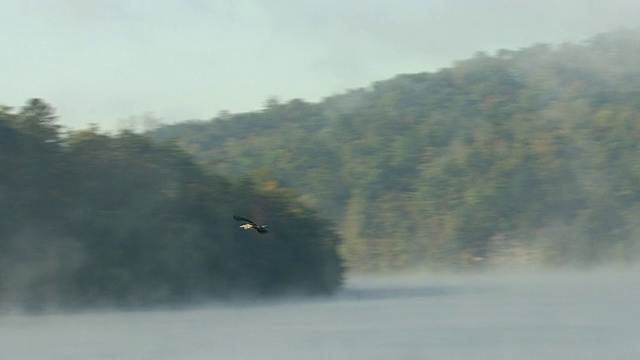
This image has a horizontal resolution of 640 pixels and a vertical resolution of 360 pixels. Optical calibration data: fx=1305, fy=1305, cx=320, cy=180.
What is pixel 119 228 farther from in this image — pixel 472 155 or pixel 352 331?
pixel 472 155

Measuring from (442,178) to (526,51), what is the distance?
28287 mm

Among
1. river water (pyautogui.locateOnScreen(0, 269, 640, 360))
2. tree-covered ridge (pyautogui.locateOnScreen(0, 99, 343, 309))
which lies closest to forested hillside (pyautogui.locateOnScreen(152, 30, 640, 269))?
tree-covered ridge (pyautogui.locateOnScreen(0, 99, 343, 309))

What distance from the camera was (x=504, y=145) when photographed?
86062 mm

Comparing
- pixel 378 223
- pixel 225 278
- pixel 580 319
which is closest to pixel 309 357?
pixel 580 319

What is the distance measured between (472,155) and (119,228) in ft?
158

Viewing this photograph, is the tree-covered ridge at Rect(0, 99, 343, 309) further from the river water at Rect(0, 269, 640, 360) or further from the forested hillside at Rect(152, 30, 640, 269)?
the forested hillside at Rect(152, 30, 640, 269)

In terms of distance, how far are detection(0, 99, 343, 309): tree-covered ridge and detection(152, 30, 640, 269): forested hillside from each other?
2049 cm

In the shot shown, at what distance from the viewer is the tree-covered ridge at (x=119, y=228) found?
38562mm

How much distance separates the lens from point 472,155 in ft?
283

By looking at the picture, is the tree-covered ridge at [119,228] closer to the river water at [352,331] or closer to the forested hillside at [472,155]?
the river water at [352,331]

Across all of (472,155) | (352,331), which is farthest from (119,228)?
(472,155)

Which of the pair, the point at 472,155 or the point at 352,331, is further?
the point at 472,155

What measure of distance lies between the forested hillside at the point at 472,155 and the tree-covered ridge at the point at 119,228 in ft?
67.2

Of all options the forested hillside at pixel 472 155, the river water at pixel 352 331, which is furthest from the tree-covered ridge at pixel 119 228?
the forested hillside at pixel 472 155
